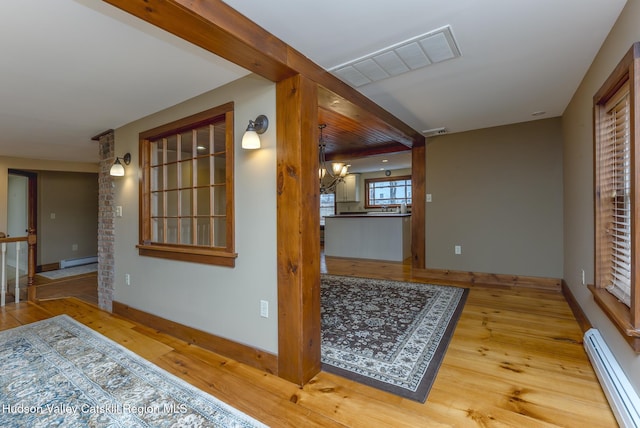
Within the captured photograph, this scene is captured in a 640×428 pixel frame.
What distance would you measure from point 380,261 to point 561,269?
2901mm

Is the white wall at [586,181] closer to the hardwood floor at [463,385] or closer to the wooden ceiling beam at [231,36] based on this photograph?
the hardwood floor at [463,385]

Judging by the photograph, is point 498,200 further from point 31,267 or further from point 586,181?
point 31,267

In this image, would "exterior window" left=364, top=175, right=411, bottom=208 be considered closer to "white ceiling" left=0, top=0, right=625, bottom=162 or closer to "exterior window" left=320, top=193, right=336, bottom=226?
"exterior window" left=320, top=193, right=336, bottom=226

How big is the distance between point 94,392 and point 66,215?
6939 mm

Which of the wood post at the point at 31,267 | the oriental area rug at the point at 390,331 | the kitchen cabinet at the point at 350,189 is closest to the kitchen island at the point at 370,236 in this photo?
the oriental area rug at the point at 390,331

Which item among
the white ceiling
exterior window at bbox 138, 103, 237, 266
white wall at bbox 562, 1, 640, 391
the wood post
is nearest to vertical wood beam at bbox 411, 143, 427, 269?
the white ceiling

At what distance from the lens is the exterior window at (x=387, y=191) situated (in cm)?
898

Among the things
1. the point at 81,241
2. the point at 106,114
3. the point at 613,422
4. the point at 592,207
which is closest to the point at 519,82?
the point at 592,207

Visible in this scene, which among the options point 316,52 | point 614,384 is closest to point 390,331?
point 614,384

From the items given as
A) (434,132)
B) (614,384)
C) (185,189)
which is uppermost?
(434,132)

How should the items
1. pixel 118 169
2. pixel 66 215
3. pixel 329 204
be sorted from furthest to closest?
1. pixel 329 204
2. pixel 66 215
3. pixel 118 169

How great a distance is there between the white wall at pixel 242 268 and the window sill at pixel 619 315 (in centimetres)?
193

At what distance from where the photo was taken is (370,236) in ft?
20.6

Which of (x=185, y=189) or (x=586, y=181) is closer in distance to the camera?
(x=586, y=181)
